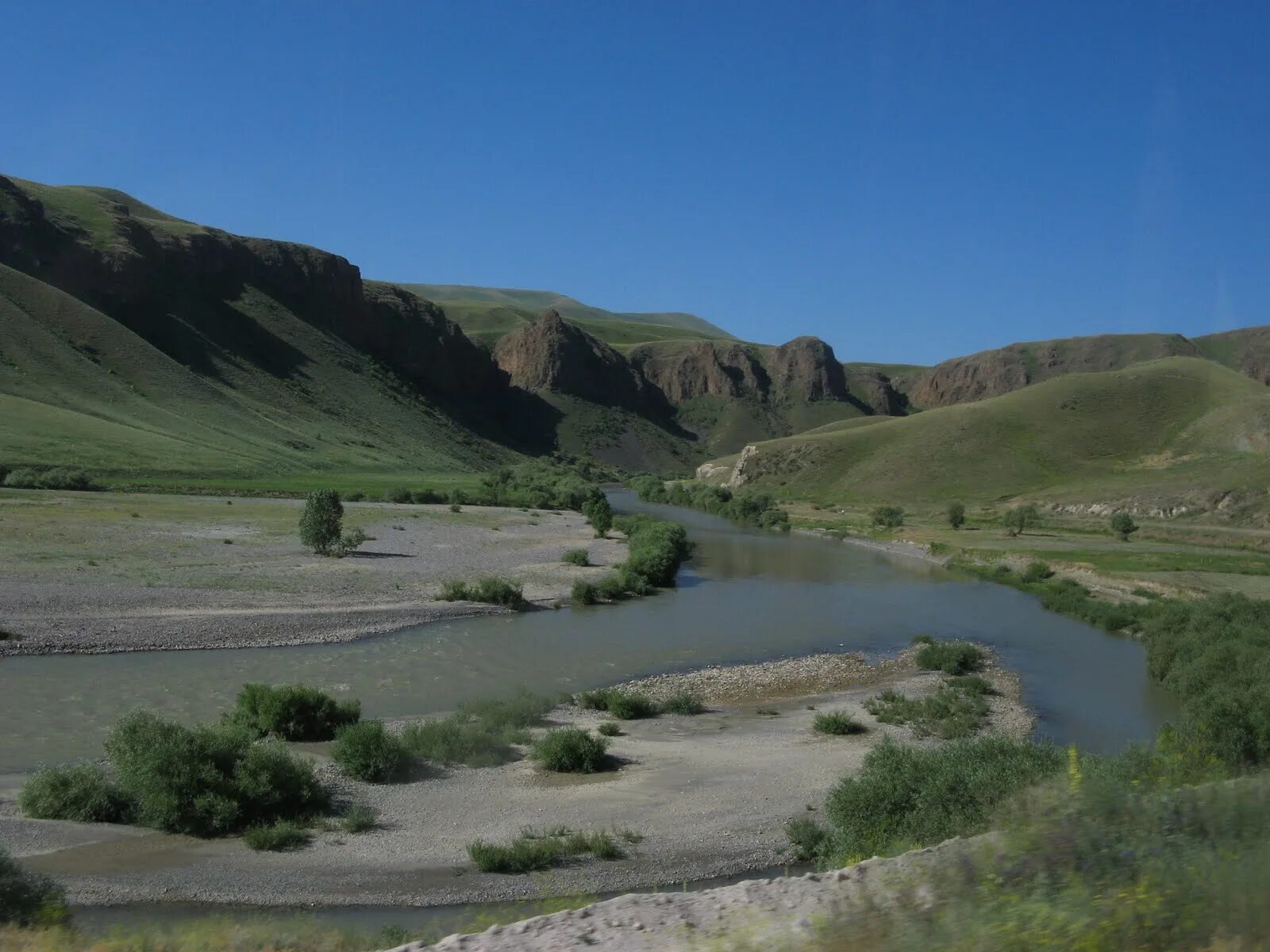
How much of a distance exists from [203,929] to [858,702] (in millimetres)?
18953

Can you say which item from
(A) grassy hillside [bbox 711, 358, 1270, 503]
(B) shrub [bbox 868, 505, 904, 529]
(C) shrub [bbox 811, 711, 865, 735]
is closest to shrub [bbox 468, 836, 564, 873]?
(C) shrub [bbox 811, 711, 865, 735]

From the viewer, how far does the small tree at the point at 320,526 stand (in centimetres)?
4862

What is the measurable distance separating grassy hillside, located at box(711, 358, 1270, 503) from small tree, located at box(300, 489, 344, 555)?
72.6 metres

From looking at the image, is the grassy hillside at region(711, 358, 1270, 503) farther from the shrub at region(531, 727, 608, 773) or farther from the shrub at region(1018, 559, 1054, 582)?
the shrub at region(531, 727, 608, 773)

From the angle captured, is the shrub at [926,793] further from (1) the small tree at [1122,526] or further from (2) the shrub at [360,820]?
(1) the small tree at [1122,526]

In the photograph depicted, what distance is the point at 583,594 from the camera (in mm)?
41969

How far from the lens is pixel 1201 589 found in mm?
44719

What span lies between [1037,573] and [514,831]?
144ft

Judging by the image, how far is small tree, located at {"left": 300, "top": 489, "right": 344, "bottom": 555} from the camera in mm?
48625

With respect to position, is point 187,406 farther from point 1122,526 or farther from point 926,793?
point 926,793

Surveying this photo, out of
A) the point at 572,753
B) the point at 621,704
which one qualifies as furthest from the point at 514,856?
the point at 621,704

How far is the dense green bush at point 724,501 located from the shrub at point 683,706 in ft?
206

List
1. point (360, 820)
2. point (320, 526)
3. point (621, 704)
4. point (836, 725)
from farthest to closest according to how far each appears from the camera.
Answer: point (320, 526) < point (621, 704) < point (836, 725) < point (360, 820)

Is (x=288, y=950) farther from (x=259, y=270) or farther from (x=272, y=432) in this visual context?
(x=259, y=270)
